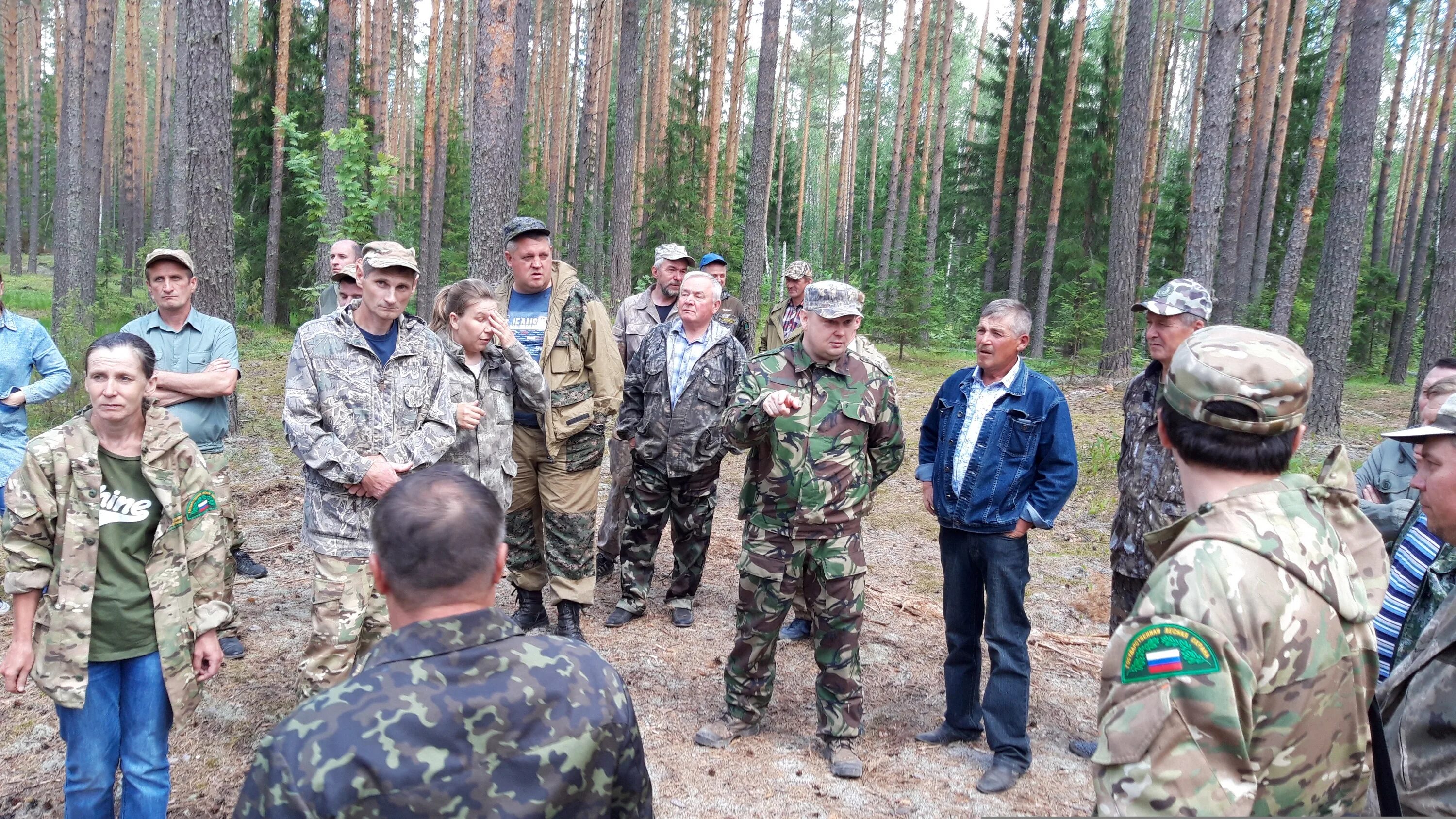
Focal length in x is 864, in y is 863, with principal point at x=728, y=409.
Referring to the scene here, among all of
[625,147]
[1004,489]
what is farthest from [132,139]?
[1004,489]

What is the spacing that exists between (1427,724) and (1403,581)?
3.28 feet

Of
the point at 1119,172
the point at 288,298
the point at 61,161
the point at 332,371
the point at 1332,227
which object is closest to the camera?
the point at 332,371

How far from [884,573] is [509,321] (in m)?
3.36

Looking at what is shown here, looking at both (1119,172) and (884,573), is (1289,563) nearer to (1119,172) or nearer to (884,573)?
(884,573)

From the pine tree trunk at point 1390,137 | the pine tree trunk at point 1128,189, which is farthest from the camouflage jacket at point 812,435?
the pine tree trunk at point 1390,137

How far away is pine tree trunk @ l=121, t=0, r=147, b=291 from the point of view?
998 inches

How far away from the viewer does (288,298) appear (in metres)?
19.3

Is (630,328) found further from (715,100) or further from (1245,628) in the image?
(715,100)

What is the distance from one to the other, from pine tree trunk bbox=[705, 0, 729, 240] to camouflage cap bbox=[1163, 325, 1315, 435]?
21440 mm

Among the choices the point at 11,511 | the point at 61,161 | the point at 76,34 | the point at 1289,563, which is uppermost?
the point at 76,34

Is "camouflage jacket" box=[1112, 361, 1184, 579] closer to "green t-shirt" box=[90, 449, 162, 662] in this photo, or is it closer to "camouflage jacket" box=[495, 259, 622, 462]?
"camouflage jacket" box=[495, 259, 622, 462]

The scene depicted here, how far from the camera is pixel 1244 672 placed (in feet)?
4.57

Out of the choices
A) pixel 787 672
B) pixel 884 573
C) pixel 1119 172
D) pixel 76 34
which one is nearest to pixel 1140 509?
pixel 787 672

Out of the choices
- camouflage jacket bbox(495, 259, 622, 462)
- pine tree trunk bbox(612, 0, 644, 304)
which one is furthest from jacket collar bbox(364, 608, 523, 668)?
pine tree trunk bbox(612, 0, 644, 304)
